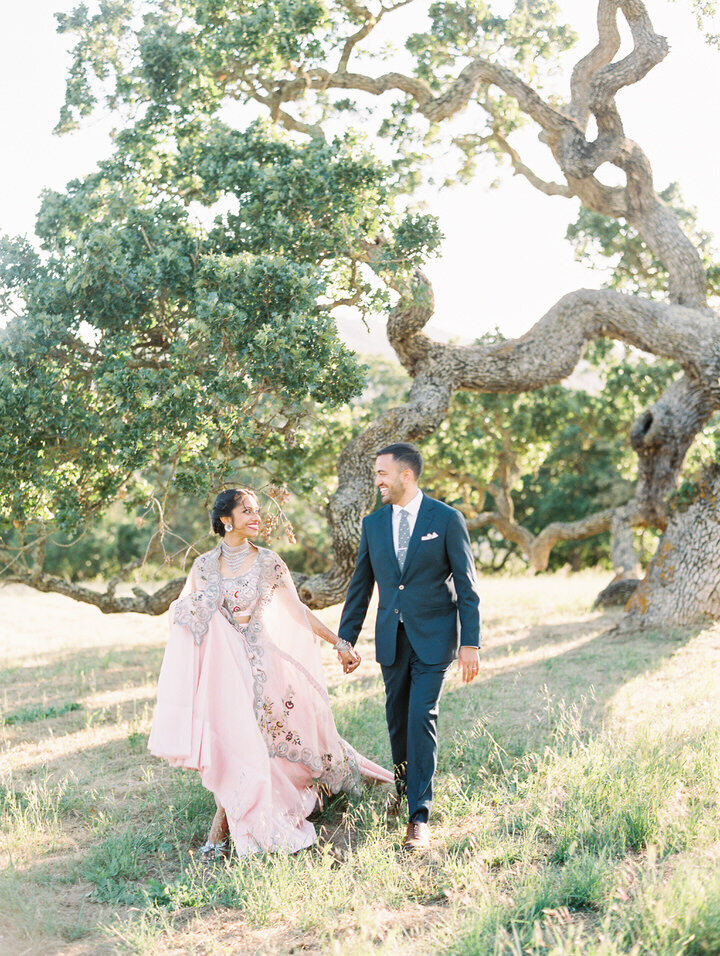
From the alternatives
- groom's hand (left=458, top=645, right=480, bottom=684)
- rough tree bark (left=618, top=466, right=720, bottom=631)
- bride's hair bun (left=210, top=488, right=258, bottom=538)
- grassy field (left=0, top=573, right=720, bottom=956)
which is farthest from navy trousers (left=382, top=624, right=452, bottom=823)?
rough tree bark (left=618, top=466, right=720, bottom=631)

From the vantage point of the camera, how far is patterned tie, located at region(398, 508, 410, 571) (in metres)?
5.19

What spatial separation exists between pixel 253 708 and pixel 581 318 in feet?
28.3

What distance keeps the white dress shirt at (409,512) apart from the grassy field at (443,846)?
165 centimetres

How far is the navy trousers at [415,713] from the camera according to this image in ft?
16.0

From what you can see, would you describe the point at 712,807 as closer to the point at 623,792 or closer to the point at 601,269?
the point at 623,792

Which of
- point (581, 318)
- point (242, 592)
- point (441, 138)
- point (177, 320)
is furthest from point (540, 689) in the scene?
point (441, 138)

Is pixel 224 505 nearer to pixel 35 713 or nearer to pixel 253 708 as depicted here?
pixel 253 708

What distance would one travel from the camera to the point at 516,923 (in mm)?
3682

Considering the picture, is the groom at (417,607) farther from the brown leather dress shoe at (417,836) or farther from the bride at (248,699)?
the bride at (248,699)

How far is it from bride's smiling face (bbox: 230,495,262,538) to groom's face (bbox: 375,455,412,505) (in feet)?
2.62

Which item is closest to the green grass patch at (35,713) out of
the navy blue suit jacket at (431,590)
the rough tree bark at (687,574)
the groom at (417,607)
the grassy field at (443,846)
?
the grassy field at (443,846)

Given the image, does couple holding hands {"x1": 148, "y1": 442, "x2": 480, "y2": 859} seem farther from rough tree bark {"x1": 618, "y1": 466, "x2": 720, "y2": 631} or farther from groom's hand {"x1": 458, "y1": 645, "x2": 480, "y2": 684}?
rough tree bark {"x1": 618, "y1": 466, "x2": 720, "y2": 631}

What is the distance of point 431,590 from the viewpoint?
5.08 metres

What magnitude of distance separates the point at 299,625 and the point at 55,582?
6060mm
